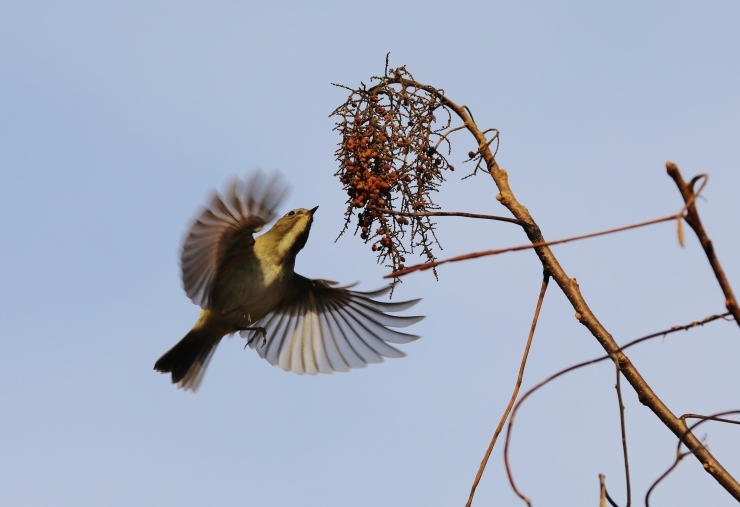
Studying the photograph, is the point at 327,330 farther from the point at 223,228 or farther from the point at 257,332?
the point at 223,228

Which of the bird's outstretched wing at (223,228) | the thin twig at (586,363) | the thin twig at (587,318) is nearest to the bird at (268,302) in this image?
the bird's outstretched wing at (223,228)

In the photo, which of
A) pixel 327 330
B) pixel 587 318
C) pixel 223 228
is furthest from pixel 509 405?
pixel 327 330

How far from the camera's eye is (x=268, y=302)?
608 cm

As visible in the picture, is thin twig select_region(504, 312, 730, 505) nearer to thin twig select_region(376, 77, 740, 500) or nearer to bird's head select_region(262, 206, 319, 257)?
thin twig select_region(376, 77, 740, 500)

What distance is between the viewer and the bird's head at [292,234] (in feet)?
→ 19.6

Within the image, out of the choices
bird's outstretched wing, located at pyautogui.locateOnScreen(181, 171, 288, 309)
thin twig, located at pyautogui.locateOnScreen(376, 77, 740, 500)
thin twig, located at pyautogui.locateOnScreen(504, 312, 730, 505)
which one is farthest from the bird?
thin twig, located at pyautogui.locateOnScreen(504, 312, 730, 505)

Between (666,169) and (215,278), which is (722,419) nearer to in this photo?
(666,169)

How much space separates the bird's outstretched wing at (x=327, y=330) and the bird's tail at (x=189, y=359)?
0.30m

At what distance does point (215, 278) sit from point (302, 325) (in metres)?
1.26

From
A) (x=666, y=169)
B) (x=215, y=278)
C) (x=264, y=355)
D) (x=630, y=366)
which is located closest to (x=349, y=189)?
(x=630, y=366)

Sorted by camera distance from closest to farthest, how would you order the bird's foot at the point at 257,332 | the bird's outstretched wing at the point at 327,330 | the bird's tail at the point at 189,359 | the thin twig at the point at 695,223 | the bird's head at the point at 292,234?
the thin twig at the point at 695,223, the bird's head at the point at 292,234, the bird's foot at the point at 257,332, the bird's outstretched wing at the point at 327,330, the bird's tail at the point at 189,359

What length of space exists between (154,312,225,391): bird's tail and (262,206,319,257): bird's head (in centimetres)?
89

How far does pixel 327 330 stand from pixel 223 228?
1.63 m

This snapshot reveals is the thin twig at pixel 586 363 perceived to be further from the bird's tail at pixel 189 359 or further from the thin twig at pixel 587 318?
the bird's tail at pixel 189 359
